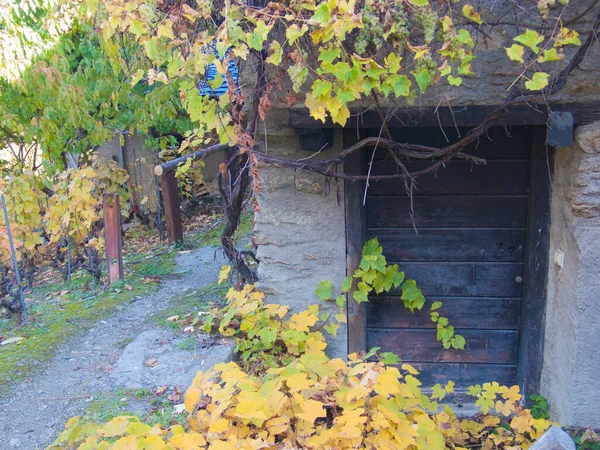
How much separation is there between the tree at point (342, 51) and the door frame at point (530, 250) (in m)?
0.25

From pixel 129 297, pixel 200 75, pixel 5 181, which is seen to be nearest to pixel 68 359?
pixel 129 297

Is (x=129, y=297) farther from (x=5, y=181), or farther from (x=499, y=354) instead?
(x=499, y=354)

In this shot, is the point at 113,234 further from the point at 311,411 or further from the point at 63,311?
the point at 311,411

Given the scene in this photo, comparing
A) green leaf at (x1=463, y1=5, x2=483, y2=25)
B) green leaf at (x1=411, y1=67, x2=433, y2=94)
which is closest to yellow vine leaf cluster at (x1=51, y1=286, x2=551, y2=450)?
green leaf at (x1=411, y1=67, x2=433, y2=94)

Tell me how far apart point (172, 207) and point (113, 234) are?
1.59m

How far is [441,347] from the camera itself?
11.1 ft

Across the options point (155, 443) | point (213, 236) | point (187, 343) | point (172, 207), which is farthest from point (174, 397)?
point (213, 236)

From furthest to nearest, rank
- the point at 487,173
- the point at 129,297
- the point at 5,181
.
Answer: the point at 5,181, the point at 129,297, the point at 487,173

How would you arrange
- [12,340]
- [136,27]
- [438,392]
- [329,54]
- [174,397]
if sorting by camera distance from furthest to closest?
[12,340], [438,392], [174,397], [136,27], [329,54]

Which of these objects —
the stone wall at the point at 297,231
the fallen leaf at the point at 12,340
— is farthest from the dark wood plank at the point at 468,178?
the fallen leaf at the point at 12,340

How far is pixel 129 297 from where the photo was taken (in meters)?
4.47

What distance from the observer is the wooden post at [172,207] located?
6.42m

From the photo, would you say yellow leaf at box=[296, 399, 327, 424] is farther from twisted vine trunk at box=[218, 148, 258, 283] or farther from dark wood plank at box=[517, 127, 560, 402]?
twisted vine trunk at box=[218, 148, 258, 283]

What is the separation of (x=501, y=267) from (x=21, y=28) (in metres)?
4.46
